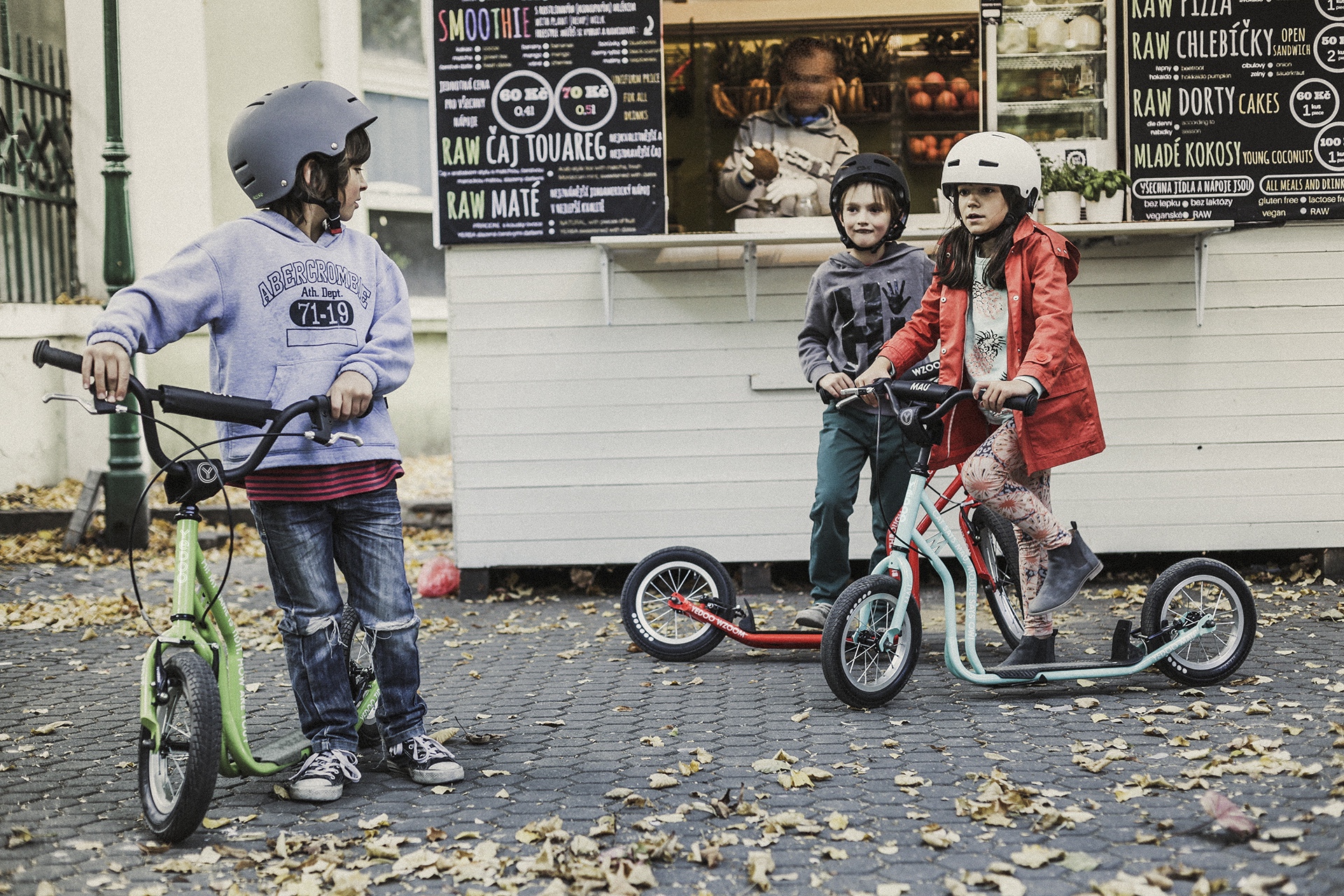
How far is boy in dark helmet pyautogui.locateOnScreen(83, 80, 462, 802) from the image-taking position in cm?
378

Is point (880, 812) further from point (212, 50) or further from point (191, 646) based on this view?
point (212, 50)

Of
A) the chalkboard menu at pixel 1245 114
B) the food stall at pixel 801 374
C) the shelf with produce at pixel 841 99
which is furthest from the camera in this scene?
the shelf with produce at pixel 841 99

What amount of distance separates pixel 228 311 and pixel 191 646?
950 mm

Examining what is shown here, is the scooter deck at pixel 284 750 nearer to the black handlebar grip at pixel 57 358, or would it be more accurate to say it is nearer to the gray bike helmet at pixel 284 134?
the black handlebar grip at pixel 57 358

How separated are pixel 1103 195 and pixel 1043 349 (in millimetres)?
2526

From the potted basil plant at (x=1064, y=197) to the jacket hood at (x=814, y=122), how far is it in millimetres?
1840

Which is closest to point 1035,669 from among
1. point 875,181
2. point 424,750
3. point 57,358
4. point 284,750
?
point 875,181

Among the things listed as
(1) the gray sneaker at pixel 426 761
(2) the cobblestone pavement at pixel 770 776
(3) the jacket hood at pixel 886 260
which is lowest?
(2) the cobblestone pavement at pixel 770 776

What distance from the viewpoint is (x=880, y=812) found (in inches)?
145

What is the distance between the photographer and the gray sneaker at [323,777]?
12.7ft

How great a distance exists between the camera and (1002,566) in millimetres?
5379

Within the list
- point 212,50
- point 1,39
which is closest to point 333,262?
point 1,39

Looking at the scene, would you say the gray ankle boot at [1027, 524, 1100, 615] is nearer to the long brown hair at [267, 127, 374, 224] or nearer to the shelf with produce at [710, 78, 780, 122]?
the long brown hair at [267, 127, 374, 224]

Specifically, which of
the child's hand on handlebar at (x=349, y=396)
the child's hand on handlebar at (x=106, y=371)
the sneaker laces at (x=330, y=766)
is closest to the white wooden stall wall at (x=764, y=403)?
the sneaker laces at (x=330, y=766)
